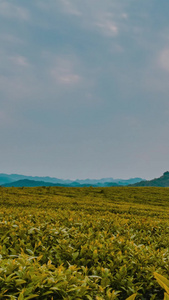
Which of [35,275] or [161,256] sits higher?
[35,275]

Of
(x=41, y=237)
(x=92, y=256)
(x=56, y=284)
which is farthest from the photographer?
(x=41, y=237)

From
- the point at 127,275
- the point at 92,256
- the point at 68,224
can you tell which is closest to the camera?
the point at 127,275

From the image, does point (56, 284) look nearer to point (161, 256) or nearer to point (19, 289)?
point (19, 289)

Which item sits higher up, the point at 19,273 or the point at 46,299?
the point at 19,273

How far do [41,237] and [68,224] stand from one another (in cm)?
169

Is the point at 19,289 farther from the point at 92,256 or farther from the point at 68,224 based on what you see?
the point at 68,224

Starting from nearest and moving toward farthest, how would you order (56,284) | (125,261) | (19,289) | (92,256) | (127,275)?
(19,289)
(56,284)
(127,275)
(125,261)
(92,256)

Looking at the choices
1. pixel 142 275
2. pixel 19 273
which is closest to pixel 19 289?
pixel 19 273

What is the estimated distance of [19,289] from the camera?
265 cm

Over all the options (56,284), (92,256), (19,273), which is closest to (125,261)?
(92,256)

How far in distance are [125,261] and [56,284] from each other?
1.71m

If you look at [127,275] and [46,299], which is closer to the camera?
[46,299]

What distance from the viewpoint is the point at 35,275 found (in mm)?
2938

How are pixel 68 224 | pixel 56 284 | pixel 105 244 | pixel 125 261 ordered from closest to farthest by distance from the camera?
pixel 56 284
pixel 125 261
pixel 105 244
pixel 68 224
